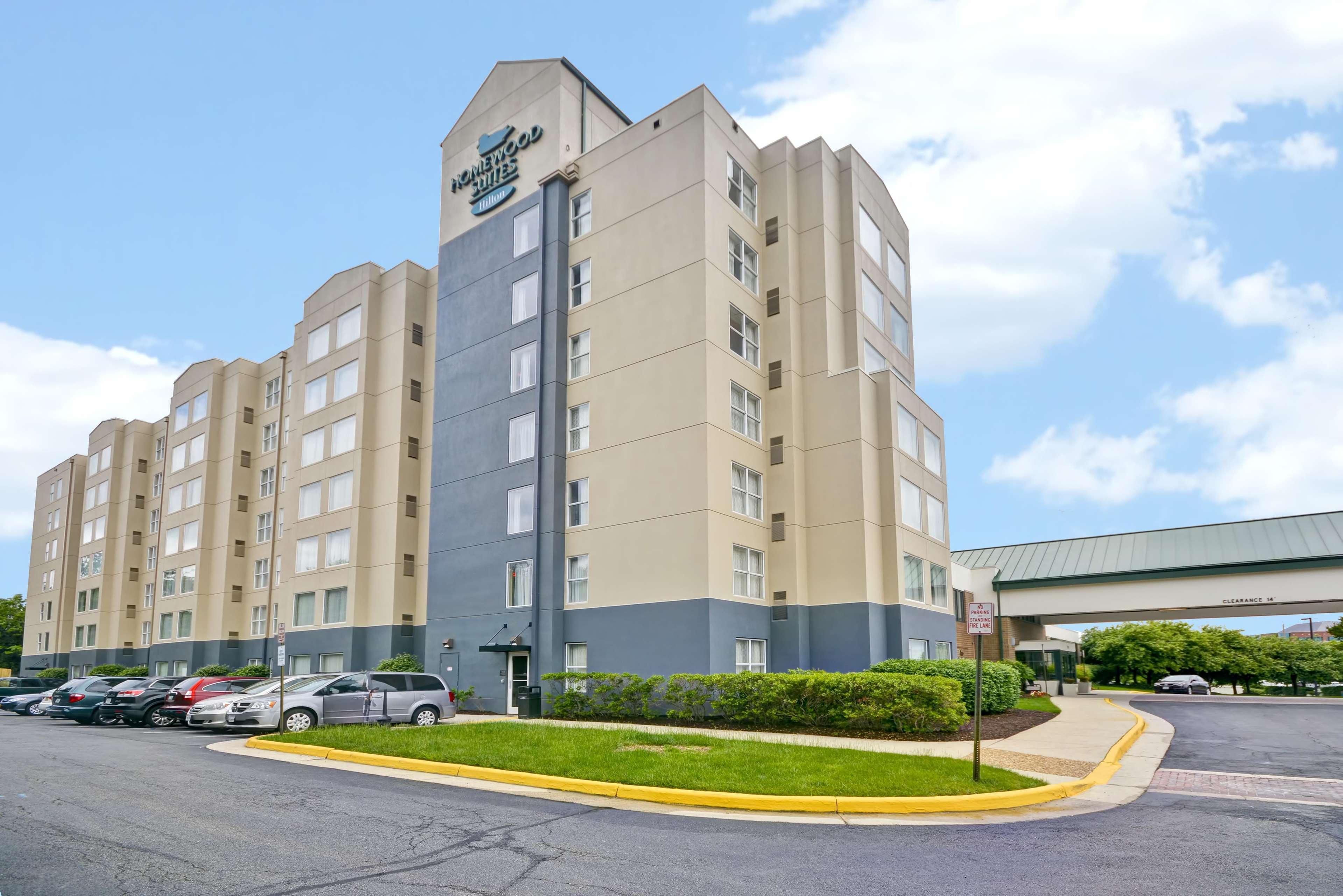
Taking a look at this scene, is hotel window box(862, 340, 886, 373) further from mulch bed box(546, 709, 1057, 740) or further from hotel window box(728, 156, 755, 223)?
mulch bed box(546, 709, 1057, 740)

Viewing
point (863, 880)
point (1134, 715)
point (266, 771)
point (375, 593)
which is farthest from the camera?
point (375, 593)

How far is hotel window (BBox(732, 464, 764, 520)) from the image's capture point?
28.0m

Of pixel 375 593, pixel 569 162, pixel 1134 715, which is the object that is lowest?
pixel 1134 715

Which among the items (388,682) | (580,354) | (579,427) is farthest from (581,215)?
(388,682)

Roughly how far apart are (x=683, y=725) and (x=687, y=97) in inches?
728

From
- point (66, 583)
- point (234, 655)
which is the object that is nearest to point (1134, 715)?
point (234, 655)

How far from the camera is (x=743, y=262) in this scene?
99.1 ft

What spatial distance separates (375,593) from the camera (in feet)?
123

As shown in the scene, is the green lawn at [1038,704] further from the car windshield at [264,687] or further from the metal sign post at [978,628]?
the car windshield at [264,687]

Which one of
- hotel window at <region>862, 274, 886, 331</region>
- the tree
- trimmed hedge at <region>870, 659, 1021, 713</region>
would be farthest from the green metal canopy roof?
the tree

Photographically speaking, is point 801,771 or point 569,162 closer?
point 801,771

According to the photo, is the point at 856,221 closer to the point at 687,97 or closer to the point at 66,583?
the point at 687,97

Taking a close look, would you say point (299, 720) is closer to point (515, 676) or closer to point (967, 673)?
point (515, 676)

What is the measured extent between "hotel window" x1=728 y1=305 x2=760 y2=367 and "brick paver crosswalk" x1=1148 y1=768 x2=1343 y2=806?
17.1 metres
